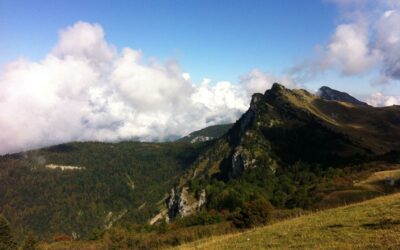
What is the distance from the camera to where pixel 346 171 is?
18112cm

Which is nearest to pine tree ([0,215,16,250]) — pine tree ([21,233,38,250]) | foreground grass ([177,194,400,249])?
pine tree ([21,233,38,250])

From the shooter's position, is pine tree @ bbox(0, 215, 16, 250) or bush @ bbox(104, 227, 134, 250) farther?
pine tree @ bbox(0, 215, 16, 250)

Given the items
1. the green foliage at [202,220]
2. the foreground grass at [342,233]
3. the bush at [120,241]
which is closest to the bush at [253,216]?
the foreground grass at [342,233]

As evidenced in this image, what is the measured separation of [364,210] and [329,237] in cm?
1043

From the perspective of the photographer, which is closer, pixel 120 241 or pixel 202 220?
pixel 120 241

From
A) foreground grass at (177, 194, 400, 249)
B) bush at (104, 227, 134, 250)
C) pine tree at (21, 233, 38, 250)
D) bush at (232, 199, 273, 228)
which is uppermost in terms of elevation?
foreground grass at (177, 194, 400, 249)

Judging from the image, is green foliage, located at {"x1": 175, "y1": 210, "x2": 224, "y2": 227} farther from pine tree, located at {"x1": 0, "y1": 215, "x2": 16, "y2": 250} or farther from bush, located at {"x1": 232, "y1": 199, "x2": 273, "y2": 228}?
bush, located at {"x1": 232, "y1": 199, "x2": 273, "y2": 228}

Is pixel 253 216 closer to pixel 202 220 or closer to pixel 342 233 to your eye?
pixel 342 233

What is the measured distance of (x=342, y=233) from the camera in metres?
28.9

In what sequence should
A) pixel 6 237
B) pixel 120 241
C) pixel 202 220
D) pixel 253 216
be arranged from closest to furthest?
1. pixel 253 216
2. pixel 120 241
3. pixel 6 237
4. pixel 202 220

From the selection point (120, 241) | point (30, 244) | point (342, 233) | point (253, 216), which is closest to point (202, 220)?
point (120, 241)

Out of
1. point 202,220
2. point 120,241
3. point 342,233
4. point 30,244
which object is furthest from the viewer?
point 202,220

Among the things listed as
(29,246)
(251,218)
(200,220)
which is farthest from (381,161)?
(29,246)

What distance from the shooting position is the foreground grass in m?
25.0
